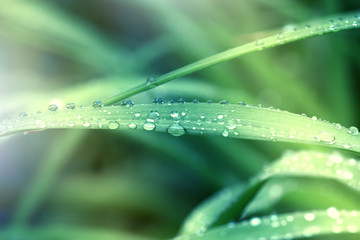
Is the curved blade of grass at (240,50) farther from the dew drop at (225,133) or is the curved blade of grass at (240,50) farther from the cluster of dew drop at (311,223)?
the cluster of dew drop at (311,223)

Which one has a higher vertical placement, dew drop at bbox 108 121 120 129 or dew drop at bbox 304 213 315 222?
dew drop at bbox 108 121 120 129

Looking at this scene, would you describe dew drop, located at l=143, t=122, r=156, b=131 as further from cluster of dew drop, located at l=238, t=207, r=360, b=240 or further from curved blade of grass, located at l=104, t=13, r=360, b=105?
cluster of dew drop, located at l=238, t=207, r=360, b=240

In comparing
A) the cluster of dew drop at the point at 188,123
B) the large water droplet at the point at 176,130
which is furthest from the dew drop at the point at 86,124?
the large water droplet at the point at 176,130

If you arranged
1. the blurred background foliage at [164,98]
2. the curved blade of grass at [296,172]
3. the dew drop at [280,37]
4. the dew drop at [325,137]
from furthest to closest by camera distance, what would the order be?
the blurred background foliage at [164,98] → the curved blade of grass at [296,172] → the dew drop at [280,37] → the dew drop at [325,137]

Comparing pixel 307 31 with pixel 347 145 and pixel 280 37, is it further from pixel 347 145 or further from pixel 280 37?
pixel 347 145

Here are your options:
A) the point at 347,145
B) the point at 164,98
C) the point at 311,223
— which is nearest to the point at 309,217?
the point at 311,223

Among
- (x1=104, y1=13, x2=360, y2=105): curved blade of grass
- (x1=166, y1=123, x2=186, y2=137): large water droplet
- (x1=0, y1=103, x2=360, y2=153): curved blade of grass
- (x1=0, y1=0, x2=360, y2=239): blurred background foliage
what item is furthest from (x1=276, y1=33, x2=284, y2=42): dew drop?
(x1=0, y1=0, x2=360, y2=239): blurred background foliage

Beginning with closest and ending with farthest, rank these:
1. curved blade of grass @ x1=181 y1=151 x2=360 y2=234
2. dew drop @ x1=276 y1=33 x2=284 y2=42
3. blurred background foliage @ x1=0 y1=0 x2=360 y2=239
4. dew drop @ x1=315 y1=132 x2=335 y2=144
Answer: dew drop @ x1=315 y1=132 x2=335 y2=144
dew drop @ x1=276 y1=33 x2=284 y2=42
curved blade of grass @ x1=181 y1=151 x2=360 y2=234
blurred background foliage @ x1=0 y1=0 x2=360 y2=239

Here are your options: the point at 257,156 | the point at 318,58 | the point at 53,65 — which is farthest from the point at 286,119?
the point at 53,65
